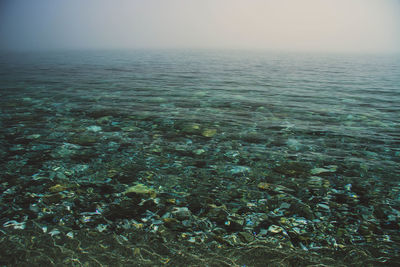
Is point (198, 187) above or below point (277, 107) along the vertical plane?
below

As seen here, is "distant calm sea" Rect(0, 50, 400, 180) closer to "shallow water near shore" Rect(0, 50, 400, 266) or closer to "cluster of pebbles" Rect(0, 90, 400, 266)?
"shallow water near shore" Rect(0, 50, 400, 266)

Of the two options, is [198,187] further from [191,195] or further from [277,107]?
[277,107]

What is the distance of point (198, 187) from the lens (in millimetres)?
5555

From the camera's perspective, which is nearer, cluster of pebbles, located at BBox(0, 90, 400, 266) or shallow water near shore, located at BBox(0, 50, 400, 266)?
shallow water near shore, located at BBox(0, 50, 400, 266)

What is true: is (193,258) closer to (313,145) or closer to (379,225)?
(379,225)

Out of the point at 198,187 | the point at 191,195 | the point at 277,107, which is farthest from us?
the point at 277,107

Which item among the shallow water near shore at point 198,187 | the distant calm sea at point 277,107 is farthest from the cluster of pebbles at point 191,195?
the distant calm sea at point 277,107

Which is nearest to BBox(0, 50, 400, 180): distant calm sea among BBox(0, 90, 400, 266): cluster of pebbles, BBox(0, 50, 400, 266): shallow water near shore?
BBox(0, 50, 400, 266): shallow water near shore

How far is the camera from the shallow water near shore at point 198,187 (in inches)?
150

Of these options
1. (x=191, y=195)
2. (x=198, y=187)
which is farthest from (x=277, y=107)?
(x=191, y=195)

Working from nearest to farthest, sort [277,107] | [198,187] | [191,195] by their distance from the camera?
[191,195], [198,187], [277,107]

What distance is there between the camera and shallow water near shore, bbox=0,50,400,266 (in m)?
3.81

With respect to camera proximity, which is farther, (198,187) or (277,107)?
(277,107)

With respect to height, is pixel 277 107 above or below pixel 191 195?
above
